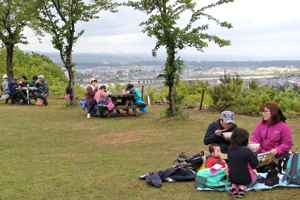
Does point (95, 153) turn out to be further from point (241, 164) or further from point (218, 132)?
point (241, 164)

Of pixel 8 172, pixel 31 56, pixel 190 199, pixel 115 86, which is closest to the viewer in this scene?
pixel 190 199

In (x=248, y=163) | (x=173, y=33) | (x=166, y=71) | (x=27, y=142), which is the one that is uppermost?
(x=173, y=33)

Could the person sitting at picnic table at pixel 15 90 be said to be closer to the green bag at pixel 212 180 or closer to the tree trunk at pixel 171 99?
the tree trunk at pixel 171 99

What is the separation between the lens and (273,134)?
5988 mm

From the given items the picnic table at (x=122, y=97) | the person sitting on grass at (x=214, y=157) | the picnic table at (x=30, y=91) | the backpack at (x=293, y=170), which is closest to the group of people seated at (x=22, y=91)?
the picnic table at (x=30, y=91)

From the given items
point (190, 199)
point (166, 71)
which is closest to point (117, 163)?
point (190, 199)

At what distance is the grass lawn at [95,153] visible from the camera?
5.37 metres

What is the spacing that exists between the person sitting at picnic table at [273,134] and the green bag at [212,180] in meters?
0.86

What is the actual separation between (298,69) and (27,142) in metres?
86.1

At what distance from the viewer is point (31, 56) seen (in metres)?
54.9

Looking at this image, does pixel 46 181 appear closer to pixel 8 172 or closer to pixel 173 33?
pixel 8 172

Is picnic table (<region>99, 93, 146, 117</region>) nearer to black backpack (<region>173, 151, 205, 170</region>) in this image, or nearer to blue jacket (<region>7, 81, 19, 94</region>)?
blue jacket (<region>7, 81, 19, 94</region>)

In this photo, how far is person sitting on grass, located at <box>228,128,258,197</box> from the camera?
5.26 m

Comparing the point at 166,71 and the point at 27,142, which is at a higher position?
the point at 166,71
